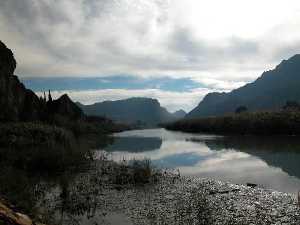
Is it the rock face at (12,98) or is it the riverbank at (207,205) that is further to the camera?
the rock face at (12,98)

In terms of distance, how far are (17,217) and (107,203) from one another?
12.1 m

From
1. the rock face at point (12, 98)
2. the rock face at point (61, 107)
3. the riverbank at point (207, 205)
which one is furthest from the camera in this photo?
the rock face at point (61, 107)

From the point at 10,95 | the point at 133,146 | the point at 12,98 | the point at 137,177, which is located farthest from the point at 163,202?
A: the point at 133,146

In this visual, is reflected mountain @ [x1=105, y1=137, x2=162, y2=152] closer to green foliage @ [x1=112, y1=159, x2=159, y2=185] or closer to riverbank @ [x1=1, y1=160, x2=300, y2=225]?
green foliage @ [x1=112, y1=159, x2=159, y2=185]

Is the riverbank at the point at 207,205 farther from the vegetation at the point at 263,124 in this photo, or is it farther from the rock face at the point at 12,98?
the vegetation at the point at 263,124

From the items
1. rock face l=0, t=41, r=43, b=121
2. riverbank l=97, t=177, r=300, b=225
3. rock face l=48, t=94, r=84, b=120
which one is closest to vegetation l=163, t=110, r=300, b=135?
rock face l=48, t=94, r=84, b=120

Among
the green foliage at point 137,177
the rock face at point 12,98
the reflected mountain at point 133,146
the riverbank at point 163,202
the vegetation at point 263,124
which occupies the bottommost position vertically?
the reflected mountain at point 133,146

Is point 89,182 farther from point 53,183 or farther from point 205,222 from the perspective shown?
point 205,222

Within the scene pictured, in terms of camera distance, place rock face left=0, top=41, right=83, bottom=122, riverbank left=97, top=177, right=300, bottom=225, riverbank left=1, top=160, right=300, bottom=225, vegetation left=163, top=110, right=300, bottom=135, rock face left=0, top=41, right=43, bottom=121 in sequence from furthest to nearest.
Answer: vegetation left=163, top=110, right=300, bottom=135 → rock face left=0, top=41, right=83, bottom=122 → rock face left=0, top=41, right=43, bottom=121 → riverbank left=1, top=160, right=300, bottom=225 → riverbank left=97, top=177, right=300, bottom=225

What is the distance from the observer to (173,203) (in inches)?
923

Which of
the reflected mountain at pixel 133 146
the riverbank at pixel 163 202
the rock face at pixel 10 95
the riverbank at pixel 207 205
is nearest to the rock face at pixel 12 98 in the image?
the rock face at pixel 10 95

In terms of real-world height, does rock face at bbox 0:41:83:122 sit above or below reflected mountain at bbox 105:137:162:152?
above

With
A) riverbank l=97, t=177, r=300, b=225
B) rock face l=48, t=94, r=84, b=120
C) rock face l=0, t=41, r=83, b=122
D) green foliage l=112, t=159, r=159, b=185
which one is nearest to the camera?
riverbank l=97, t=177, r=300, b=225

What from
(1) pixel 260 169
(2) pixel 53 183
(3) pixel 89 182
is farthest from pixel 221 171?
(2) pixel 53 183
